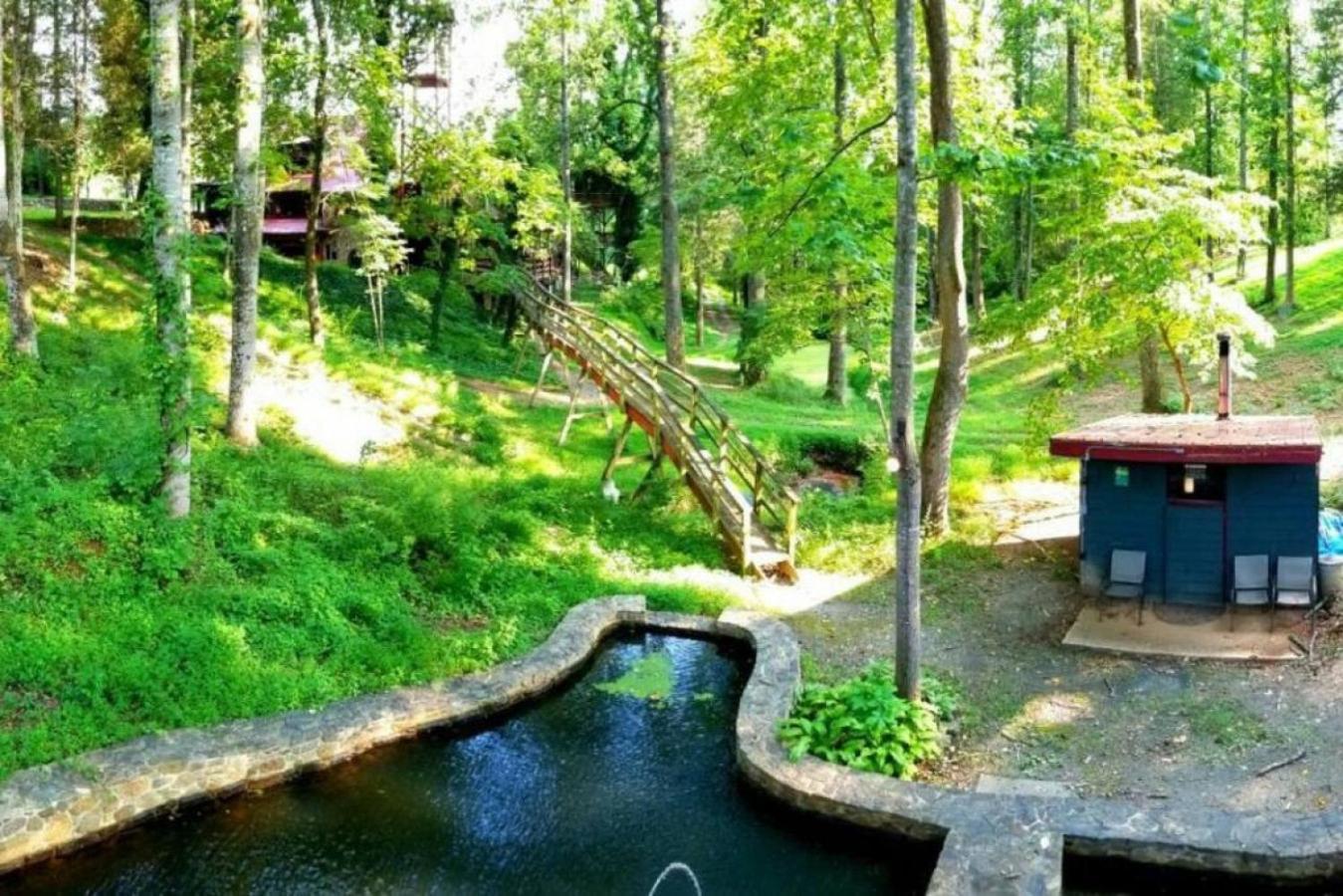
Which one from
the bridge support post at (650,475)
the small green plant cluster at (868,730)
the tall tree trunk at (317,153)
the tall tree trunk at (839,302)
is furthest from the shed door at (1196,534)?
the tall tree trunk at (317,153)

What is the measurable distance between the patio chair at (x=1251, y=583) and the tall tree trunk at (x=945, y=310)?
4384mm

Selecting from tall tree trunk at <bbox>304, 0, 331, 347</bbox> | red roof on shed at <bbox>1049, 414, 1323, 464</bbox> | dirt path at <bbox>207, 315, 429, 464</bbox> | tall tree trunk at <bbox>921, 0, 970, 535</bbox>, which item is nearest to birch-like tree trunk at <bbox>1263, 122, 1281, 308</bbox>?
red roof on shed at <bbox>1049, 414, 1323, 464</bbox>

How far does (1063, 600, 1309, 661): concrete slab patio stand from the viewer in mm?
11094

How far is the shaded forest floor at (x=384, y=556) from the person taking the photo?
9.51m

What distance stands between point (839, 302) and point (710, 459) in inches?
237

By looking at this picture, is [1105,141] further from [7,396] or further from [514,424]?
[7,396]

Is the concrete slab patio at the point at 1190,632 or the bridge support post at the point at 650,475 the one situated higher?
the bridge support post at the point at 650,475

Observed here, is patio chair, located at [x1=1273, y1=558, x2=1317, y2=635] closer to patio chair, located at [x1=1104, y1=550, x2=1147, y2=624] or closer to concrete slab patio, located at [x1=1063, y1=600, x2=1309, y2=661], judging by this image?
concrete slab patio, located at [x1=1063, y1=600, x2=1309, y2=661]

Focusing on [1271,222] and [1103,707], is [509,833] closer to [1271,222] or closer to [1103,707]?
[1103,707]

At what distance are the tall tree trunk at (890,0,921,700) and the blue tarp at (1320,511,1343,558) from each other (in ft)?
21.0

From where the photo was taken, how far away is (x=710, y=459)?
53.3 ft

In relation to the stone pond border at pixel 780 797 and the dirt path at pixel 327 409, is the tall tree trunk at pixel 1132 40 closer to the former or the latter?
the stone pond border at pixel 780 797

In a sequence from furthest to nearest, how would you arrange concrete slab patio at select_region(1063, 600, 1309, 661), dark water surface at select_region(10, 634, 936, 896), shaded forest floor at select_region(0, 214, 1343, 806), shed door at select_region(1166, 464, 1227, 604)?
shed door at select_region(1166, 464, 1227, 604)
concrete slab patio at select_region(1063, 600, 1309, 661)
shaded forest floor at select_region(0, 214, 1343, 806)
dark water surface at select_region(10, 634, 936, 896)

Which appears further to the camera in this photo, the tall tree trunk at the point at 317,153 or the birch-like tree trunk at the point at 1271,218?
the birch-like tree trunk at the point at 1271,218
